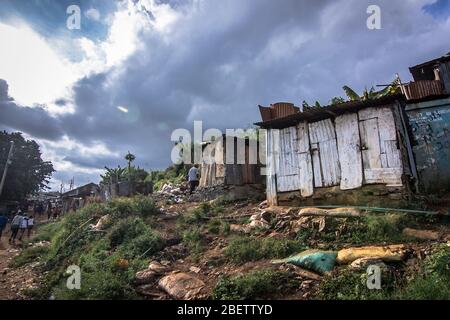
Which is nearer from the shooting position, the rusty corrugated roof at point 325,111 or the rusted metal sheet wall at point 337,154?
the rusted metal sheet wall at point 337,154

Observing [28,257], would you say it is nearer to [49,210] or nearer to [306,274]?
[306,274]

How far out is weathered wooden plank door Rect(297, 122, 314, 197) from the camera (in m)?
10.3

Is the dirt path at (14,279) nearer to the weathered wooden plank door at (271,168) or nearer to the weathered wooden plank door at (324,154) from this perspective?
the weathered wooden plank door at (271,168)

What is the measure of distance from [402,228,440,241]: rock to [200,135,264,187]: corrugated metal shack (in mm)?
7681

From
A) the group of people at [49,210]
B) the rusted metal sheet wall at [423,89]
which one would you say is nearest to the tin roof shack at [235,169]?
the rusted metal sheet wall at [423,89]

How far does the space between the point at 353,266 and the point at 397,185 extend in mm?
4207

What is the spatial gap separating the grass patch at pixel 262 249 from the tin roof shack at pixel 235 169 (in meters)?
6.14

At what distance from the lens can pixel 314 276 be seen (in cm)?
547

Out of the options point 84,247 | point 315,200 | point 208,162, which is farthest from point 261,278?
point 208,162

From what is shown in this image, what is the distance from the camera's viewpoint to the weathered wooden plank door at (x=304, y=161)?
33.7ft

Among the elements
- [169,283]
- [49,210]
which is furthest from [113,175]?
[169,283]

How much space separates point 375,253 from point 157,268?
4561 millimetres

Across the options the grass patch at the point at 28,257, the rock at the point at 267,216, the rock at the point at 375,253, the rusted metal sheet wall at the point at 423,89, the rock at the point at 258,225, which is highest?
the rusted metal sheet wall at the point at 423,89
